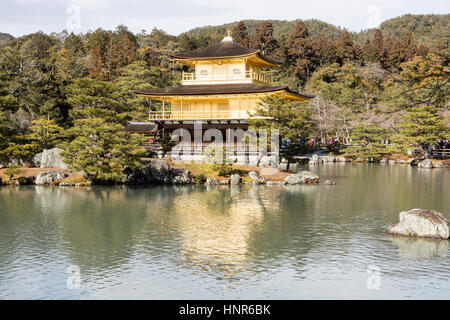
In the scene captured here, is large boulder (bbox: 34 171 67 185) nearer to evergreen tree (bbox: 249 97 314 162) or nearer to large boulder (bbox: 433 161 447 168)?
evergreen tree (bbox: 249 97 314 162)

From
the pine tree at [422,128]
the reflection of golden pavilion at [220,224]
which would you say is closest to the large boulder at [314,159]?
the pine tree at [422,128]

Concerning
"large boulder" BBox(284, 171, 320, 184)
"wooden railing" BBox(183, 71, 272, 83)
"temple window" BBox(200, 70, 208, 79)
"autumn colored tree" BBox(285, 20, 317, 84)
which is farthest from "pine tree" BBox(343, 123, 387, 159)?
"autumn colored tree" BBox(285, 20, 317, 84)

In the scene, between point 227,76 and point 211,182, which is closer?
point 211,182

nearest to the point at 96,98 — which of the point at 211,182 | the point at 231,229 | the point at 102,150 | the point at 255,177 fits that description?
the point at 102,150

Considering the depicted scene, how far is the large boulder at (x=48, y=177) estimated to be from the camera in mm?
31297

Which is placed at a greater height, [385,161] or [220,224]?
[385,161]

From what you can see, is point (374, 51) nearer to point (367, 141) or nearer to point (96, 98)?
point (367, 141)

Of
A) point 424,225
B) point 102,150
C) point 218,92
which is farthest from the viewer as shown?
point 218,92

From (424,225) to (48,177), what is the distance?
23708 mm

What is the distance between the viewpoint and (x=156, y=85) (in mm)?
54656

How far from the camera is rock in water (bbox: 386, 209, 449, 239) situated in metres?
15.8

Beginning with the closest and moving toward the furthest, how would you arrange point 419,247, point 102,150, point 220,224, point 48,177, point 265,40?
point 419,247, point 220,224, point 102,150, point 48,177, point 265,40

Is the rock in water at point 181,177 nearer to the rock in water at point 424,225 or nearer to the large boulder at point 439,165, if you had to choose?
the rock in water at point 424,225
